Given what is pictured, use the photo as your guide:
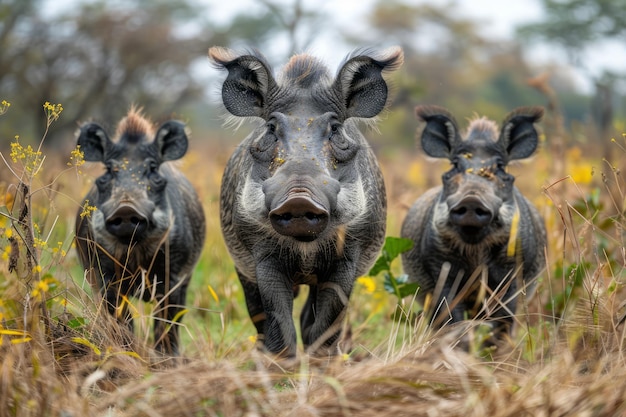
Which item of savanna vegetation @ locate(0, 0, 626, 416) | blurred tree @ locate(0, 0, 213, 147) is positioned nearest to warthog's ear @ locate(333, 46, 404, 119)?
savanna vegetation @ locate(0, 0, 626, 416)

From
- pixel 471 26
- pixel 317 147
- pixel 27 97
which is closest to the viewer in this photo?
pixel 317 147

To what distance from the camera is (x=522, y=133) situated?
21.6 feet

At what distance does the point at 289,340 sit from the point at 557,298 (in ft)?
8.83

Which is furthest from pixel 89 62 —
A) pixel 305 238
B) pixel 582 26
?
pixel 305 238

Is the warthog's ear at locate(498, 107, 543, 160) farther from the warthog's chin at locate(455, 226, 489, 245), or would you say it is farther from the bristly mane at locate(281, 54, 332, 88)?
the bristly mane at locate(281, 54, 332, 88)

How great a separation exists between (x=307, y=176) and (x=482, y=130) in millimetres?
2684

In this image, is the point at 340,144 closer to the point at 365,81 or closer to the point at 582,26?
the point at 365,81

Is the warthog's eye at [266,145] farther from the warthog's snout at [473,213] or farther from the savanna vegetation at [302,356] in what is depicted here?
the warthog's snout at [473,213]

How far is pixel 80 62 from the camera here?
2492 centimetres

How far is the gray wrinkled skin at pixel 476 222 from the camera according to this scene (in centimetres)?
598

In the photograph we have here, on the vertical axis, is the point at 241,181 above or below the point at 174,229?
above

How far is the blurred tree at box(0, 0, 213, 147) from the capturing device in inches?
936

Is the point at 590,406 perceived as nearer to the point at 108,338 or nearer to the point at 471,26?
the point at 108,338

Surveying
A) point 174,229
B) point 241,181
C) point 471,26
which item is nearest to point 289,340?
point 241,181
